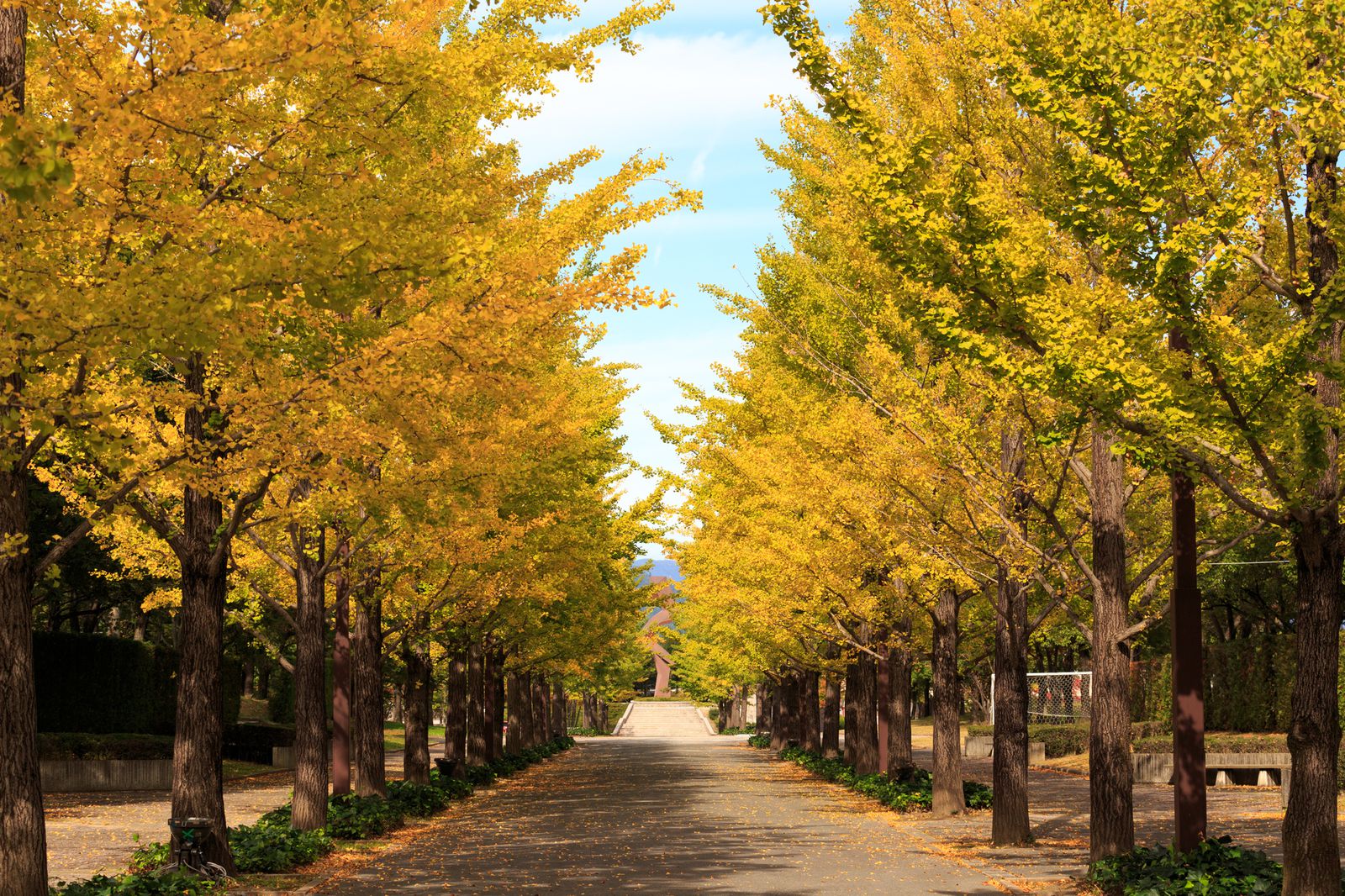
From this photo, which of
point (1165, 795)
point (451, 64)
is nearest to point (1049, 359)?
point (451, 64)

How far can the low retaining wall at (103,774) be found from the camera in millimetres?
30000

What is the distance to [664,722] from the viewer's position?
11500cm

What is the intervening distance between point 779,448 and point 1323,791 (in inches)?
641

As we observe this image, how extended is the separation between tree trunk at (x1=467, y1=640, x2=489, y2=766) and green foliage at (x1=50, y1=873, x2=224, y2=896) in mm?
20570

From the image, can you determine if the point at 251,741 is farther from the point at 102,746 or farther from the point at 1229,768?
the point at 1229,768

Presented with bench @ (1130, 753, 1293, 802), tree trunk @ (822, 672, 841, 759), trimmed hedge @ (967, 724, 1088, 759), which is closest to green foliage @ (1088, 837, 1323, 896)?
bench @ (1130, 753, 1293, 802)

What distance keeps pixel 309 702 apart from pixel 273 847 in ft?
9.64

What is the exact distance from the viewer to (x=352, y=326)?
10516 mm

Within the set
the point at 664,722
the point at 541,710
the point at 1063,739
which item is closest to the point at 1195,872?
the point at 1063,739

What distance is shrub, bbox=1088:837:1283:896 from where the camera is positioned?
1051 cm

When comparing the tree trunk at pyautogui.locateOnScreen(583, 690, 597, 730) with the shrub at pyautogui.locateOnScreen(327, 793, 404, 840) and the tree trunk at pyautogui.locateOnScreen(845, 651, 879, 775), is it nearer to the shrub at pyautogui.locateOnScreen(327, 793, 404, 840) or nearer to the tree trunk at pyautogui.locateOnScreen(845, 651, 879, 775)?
the tree trunk at pyautogui.locateOnScreen(845, 651, 879, 775)

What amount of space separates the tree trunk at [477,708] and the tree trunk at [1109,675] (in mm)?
20904

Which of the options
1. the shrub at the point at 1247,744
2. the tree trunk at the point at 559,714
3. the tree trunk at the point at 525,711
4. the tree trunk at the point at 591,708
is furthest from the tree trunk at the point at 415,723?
the tree trunk at the point at 591,708

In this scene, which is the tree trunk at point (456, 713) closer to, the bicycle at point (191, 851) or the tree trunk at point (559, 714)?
the bicycle at point (191, 851)
